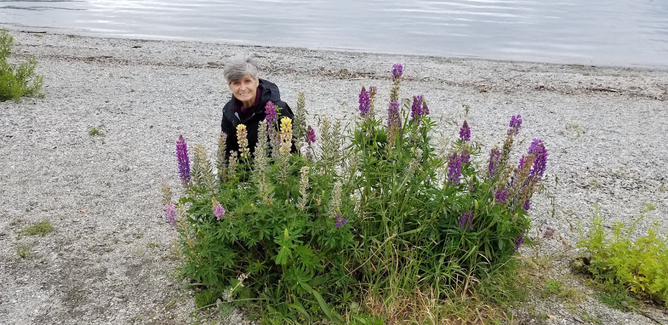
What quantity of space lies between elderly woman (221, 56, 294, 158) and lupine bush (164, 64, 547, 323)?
3.17 ft

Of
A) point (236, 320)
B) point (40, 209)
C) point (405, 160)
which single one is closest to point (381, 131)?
point (405, 160)

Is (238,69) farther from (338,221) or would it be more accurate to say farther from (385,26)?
(385,26)

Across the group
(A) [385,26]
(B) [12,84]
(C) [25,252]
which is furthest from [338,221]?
(A) [385,26]

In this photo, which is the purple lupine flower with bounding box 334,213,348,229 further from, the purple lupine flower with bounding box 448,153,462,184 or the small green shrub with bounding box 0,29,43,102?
the small green shrub with bounding box 0,29,43,102

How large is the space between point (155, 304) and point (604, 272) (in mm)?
3592

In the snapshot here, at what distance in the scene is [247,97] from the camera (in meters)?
4.62

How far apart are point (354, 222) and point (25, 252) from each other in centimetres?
299

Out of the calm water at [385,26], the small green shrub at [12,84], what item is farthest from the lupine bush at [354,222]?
the calm water at [385,26]

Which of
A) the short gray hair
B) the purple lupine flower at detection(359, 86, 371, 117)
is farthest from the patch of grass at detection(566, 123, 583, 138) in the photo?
the short gray hair

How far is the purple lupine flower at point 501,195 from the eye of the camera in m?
3.49

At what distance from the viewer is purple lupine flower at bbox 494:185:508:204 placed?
3491mm

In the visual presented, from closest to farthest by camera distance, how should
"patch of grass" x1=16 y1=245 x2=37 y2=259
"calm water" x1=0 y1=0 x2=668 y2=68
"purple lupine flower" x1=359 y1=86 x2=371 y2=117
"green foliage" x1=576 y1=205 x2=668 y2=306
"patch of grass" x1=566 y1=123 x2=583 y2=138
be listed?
"purple lupine flower" x1=359 y1=86 x2=371 y2=117 → "green foliage" x1=576 y1=205 x2=668 y2=306 → "patch of grass" x1=16 y1=245 x2=37 y2=259 → "patch of grass" x1=566 y1=123 x2=583 y2=138 → "calm water" x1=0 y1=0 x2=668 y2=68

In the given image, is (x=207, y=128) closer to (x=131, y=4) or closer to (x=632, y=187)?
(x=632, y=187)

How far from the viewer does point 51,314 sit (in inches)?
149
